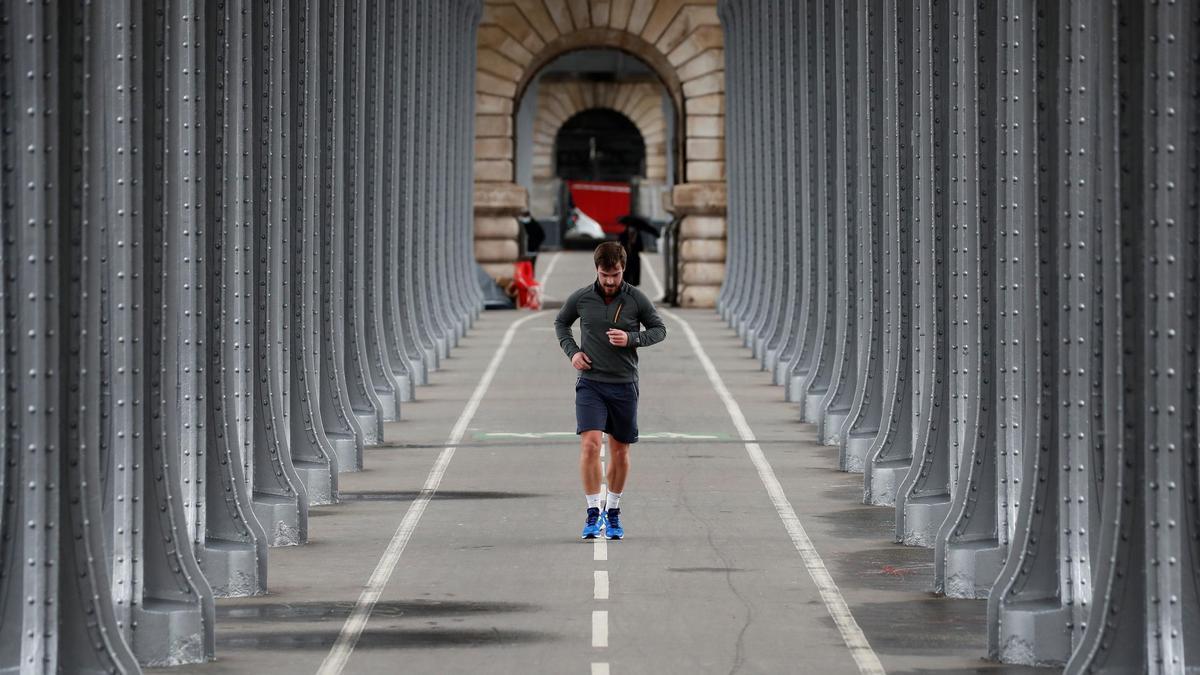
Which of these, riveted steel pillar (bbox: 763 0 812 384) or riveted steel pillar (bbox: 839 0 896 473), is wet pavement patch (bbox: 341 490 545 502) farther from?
riveted steel pillar (bbox: 763 0 812 384)

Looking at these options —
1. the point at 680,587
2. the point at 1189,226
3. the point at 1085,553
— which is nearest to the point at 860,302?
the point at 680,587

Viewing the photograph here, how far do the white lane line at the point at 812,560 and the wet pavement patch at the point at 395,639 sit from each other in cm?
183

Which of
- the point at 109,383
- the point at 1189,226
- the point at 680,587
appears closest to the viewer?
the point at 1189,226

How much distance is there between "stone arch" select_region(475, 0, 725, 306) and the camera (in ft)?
173

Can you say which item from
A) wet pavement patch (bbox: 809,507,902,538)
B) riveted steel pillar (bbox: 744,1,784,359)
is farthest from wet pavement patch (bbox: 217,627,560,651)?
riveted steel pillar (bbox: 744,1,784,359)

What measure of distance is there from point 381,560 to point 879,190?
9146mm

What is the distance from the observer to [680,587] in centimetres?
1641

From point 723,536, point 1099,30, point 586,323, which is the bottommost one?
point 723,536

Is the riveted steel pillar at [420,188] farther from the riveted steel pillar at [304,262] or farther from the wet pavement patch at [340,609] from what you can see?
the wet pavement patch at [340,609]

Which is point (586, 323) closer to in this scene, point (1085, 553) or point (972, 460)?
point (972, 460)

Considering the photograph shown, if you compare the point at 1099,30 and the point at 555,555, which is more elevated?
the point at 1099,30

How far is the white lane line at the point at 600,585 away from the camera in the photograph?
629 inches

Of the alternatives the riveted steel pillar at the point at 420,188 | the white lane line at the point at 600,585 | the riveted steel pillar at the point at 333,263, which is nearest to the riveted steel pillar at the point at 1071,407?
the white lane line at the point at 600,585

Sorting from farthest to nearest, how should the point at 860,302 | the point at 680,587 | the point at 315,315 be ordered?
the point at 860,302 → the point at 315,315 → the point at 680,587
